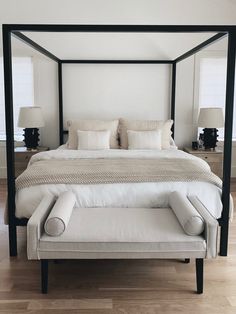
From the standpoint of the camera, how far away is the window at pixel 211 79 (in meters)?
5.35

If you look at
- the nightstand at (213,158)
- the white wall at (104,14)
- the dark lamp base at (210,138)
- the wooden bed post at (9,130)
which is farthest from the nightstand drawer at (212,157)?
the wooden bed post at (9,130)

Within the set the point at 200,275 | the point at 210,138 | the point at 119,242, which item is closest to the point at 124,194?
the point at 119,242

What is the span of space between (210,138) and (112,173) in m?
2.48

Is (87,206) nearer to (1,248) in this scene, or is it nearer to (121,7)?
(1,248)

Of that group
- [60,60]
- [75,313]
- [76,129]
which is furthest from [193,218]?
[60,60]

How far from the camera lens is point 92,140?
4547 millimetres

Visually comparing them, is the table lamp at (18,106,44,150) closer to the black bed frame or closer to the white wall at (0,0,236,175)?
the white wall at (0,0,236,175)

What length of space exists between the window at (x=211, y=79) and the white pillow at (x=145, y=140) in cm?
128

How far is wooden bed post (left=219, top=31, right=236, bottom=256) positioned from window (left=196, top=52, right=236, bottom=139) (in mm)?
2776

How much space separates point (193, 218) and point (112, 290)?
0.75 metres

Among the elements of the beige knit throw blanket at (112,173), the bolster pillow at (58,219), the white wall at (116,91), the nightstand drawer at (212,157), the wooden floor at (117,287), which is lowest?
the wooden floor at (117,287)

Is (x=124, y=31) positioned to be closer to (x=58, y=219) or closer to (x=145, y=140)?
(x=58, y=219)

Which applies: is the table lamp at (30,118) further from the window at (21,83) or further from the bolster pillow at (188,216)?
the bolster pillow at (188,216)

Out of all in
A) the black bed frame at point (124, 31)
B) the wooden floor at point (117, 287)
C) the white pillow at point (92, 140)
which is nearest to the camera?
the wooden floor at point (117, 287)
